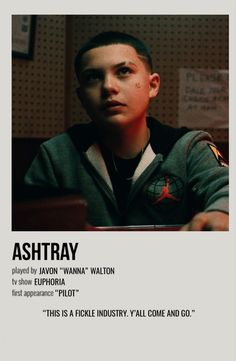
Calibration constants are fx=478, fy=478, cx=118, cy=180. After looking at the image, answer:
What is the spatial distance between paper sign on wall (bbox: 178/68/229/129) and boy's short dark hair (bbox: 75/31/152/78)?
0.10 metres

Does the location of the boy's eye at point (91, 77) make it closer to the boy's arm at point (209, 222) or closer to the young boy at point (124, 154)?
the young boy at point (124, 154)

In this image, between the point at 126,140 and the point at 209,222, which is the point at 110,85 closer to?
the point at 126,140

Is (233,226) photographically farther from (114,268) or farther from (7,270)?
(7,270)

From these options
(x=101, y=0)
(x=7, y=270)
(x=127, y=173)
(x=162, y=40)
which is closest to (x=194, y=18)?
(x=162, y=40)

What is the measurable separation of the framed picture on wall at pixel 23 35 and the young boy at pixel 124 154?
0.12 metres

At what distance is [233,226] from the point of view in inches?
38.7

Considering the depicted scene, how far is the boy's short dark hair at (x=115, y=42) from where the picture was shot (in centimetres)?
99

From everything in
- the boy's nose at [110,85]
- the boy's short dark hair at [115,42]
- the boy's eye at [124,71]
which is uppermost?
the boy's short dark hair at [115,42]

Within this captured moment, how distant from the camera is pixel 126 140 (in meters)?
1.00

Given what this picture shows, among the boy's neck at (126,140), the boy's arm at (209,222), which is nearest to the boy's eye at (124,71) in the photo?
the boy's neck at (126,140)

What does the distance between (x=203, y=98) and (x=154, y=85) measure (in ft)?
0.42

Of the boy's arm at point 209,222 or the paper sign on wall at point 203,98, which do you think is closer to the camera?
the boy's arm at point 209,222

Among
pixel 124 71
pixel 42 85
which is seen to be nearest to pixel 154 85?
pixel 124 71

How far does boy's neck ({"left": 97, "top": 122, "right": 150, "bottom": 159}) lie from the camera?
3.28ft
